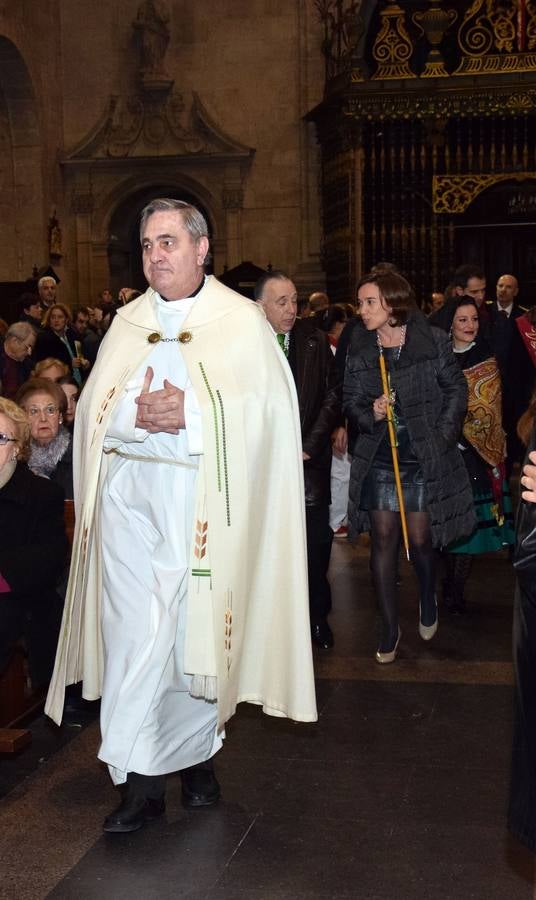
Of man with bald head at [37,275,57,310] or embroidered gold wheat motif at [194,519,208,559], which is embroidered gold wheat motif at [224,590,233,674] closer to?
embroidered gold wheat motif at [194,519,208,559]

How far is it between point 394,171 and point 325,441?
420 inches

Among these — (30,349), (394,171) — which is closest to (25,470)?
Result: (30,349)

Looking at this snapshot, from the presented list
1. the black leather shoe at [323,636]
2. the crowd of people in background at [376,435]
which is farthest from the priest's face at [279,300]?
the black leather shoe at [323,636]

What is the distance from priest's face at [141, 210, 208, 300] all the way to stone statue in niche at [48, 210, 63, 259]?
1420cm

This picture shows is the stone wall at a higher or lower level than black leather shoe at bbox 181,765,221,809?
higher

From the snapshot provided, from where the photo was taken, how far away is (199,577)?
4.30 metres

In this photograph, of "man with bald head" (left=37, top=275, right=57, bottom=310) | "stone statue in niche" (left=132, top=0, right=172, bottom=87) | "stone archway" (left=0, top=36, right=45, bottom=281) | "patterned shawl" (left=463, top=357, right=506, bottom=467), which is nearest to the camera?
"patterned shawl" (left=463, top=357, right=506, bottom=467)

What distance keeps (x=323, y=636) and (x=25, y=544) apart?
2.13 metres

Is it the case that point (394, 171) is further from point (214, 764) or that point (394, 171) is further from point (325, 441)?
point (214, 764)

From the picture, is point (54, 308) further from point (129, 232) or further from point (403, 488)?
point (129, 232)

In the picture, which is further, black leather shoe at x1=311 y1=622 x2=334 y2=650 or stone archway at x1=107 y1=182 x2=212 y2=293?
stone archway at x1=107 y1=182 x2=212 y2=293

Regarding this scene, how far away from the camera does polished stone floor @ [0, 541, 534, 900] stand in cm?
391

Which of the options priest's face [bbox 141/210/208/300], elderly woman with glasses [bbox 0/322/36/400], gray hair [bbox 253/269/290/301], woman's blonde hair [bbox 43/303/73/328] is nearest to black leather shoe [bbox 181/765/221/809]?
priest's face [bbox 141/210/208/300]

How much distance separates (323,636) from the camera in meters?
6.66
